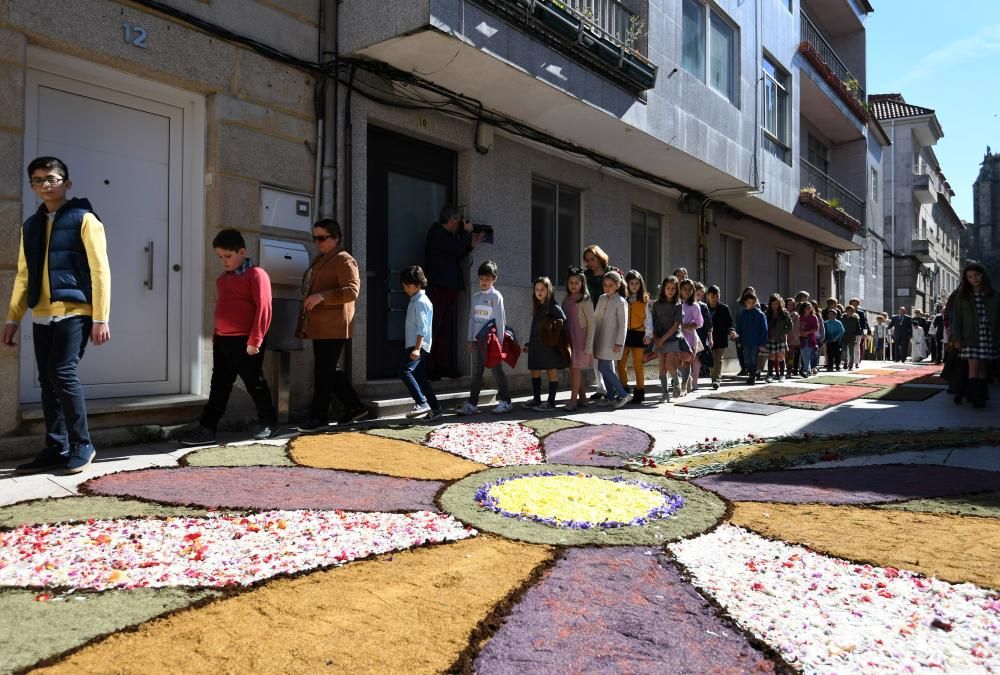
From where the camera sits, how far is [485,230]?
8.73m

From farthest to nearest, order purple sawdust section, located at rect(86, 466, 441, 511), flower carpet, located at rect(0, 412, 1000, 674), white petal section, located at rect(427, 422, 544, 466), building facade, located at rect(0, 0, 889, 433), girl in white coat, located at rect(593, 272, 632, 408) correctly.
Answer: girl in white coat, located at rect(593, 272, 632, 408) → building facade, located at rect(0, 0, 889, 433) → white petal section, located at rect(427, 422, 544, 466) → purple sawdust section, located at rect(86, 466, 441, 511) → flower carpet, located at rect(0, 412, 1000, 674)

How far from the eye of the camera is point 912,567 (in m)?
→ 2.86

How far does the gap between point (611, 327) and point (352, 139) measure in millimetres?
3653

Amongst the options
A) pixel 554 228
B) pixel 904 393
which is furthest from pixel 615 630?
pixel 904 393

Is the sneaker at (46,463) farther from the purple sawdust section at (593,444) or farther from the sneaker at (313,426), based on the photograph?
the purple sawdust section at (593,444)

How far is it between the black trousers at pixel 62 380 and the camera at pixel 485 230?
16.4ft

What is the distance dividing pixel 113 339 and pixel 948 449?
7.18 meters

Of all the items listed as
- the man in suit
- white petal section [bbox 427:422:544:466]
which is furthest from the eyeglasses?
the man in suit

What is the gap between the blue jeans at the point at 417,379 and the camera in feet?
22.3

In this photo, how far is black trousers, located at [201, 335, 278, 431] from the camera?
5555 mm

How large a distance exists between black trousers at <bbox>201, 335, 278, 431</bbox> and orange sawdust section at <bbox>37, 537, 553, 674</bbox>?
3.22 metres

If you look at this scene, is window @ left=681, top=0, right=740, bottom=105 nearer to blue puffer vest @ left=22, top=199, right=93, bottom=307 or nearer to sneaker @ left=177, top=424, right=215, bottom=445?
sneaker @ left=177, top=424, right=215, bottom=445

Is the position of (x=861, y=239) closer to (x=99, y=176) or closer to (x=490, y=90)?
(x=490, y=90)

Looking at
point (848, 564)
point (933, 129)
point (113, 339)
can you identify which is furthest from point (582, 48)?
point (933, 129)
